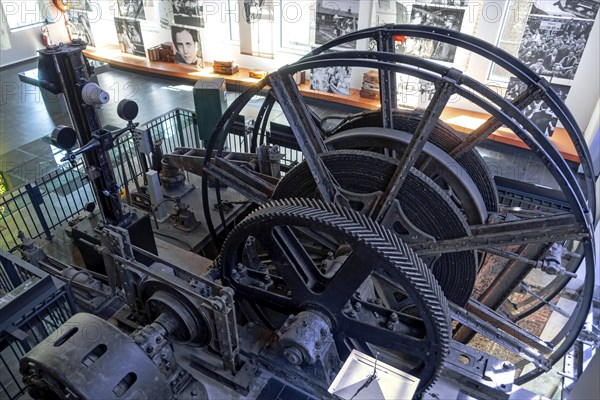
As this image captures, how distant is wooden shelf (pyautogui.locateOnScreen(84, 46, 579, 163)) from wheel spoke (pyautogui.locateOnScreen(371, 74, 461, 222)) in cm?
364

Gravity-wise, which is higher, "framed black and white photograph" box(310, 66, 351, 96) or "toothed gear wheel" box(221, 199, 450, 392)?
"toothed gear wheel" box(221, 199, 450, 392)

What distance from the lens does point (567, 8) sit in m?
6.70

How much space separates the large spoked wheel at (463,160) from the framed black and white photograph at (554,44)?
456 centimetres

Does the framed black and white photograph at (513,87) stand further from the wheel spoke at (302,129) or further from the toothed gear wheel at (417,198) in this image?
the wheel spoke at (302,129)

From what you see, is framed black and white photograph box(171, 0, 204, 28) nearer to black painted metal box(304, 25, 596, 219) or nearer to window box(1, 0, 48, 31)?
window box(1, 0, 48, 31)

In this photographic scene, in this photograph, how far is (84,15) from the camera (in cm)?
1194

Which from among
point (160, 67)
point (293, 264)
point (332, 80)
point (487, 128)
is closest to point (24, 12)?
point (160, 67)

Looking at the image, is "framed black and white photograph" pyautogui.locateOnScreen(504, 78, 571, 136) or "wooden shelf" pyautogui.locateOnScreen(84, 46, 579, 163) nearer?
"framed black and white photograph" pyautogui.locateOnScreen(504, 78, 571, 136)

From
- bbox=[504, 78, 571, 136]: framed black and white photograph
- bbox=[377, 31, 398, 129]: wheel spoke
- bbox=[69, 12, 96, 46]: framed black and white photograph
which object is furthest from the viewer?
bbox=[69, 12, 96, 46]: framed black and white photograph

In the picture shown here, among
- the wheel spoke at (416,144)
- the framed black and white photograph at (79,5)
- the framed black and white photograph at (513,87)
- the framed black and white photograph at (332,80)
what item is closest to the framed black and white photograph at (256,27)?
the framed black and white photograph at (332,80)

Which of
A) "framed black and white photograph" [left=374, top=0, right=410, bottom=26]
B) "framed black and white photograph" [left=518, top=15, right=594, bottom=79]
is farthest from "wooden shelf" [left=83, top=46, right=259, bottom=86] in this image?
"framed black and white photograph" [left=518, top=15, right=594, bottom=79]

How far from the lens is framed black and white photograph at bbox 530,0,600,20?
21.6 feet

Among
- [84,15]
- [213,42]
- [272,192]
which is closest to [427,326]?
[272,192]

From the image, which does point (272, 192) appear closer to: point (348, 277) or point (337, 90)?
point (348, 277)
